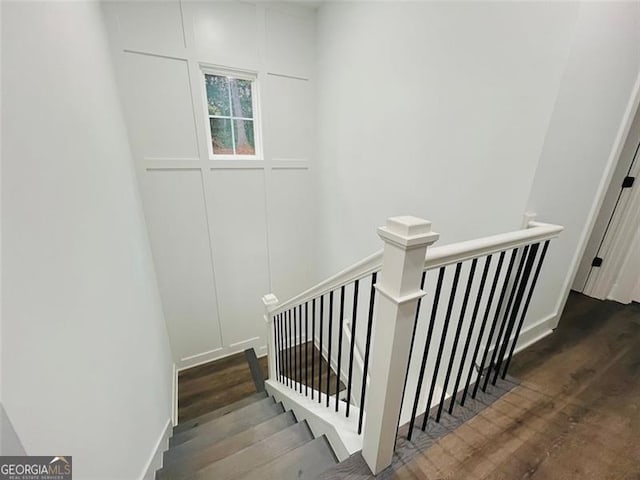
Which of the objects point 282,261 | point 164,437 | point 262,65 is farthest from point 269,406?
point 262,65

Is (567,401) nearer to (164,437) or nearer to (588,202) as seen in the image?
(588,202)

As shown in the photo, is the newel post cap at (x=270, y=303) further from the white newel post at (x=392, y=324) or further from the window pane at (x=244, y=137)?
the window pane at (x=244, y=137)

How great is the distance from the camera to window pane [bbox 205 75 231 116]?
115 inches

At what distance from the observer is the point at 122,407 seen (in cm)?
145

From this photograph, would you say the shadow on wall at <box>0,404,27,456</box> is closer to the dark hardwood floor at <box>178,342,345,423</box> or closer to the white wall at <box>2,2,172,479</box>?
the white wall at <box>2,2,172,479</box>

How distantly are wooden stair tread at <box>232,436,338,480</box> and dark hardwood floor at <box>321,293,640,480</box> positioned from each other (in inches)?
14.8

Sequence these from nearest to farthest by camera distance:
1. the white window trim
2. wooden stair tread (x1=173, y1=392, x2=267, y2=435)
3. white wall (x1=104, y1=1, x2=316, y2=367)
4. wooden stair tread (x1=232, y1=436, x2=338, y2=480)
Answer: wooden stair tread (x1=232, y1=436, x2=338, y2=480), white wall (x1=104, y1=1, x2=316, y2=367), wooden stair tread (x1=173, y1=392, x2=267, y2=435), the white window trim

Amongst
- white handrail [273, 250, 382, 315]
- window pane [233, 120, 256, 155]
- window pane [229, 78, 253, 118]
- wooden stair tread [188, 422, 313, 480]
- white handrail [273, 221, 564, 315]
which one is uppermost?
window pane [229, 78, 253, 118]

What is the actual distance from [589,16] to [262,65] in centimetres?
278

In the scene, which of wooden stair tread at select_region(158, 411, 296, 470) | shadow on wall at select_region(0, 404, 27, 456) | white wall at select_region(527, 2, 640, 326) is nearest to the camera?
shadow on wall at select_region(0, 404, 27, 456)

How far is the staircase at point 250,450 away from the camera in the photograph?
1.41m

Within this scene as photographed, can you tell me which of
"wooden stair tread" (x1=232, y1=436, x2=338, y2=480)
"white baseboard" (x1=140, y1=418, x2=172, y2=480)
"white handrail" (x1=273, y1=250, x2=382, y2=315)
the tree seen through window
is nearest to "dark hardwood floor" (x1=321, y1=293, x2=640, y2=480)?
"wooden stair tread" (x1=232, y1=436, x2=338, y2=480)

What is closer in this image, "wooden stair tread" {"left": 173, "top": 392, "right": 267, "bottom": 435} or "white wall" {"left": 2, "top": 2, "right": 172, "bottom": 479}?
"white wall" {"left": 2, "top": 2, "right": 172, "bottom": 479}

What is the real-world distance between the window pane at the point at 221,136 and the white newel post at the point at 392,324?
9.69 feet
